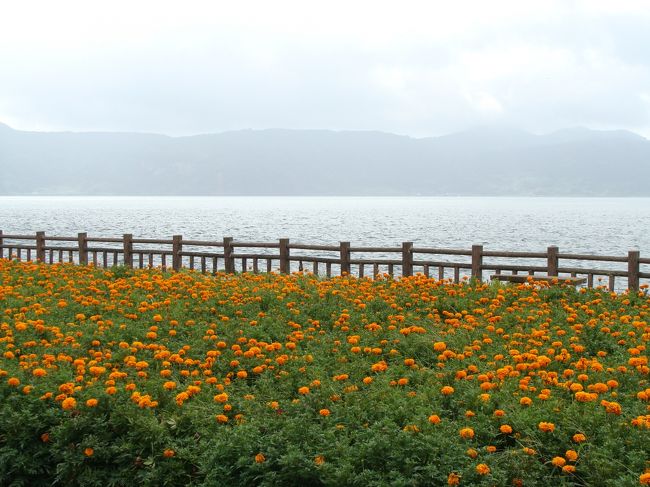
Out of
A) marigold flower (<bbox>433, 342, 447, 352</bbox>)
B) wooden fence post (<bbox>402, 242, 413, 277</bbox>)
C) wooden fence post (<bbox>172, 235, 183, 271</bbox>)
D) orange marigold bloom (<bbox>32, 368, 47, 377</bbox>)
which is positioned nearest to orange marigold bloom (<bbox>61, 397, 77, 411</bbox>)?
orange marigold bloom (<bbox>32, 368, 47, 377</bbox>)

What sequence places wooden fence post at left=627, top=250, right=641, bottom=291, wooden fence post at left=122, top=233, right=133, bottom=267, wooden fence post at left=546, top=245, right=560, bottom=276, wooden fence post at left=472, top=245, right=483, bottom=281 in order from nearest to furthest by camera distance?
wooden fence post at left=627, top=250, right=641, bottom=291
wooden fence post at left=546, top=245, right=560, bottom=276
wooden fence post at left=472, top=245, right=483, bottom=281
wooden fence post at left=122, top=233, right=133, bottom=267

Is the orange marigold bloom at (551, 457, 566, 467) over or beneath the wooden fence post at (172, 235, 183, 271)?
beneath

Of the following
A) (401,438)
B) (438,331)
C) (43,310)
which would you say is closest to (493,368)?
(438,331)

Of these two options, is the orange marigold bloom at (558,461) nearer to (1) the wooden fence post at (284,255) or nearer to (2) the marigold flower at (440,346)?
(2) the marigold flower at (440,346)

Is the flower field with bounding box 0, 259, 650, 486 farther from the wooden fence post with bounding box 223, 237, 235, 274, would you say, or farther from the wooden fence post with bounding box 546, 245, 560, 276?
the wooden fence post with bounding box 223, 237, 235, 274

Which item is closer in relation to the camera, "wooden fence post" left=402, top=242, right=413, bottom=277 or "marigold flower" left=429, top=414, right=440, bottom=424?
"marigold flower" left=429, top=414, right=440, bottom=424

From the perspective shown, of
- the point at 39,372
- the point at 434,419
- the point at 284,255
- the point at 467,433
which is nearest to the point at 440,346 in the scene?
the point at 434,419

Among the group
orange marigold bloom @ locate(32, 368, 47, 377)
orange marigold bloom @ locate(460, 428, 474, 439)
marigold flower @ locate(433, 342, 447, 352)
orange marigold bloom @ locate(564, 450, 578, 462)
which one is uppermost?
marigold flower @ locate(433, 342, 447, 352)

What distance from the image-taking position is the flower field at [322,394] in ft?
15.9

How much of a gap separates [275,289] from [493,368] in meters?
4.69

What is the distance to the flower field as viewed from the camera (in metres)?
4.83

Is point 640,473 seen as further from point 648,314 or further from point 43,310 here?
point 43,310

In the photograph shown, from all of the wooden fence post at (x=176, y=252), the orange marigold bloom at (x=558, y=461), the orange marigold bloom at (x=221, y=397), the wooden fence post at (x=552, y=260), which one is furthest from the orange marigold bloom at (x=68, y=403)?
the wooden fence post at (x=176, y=252)

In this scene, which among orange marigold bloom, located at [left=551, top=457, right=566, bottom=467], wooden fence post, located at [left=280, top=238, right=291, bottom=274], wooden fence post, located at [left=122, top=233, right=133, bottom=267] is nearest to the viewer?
orange marigold bloom, located at [left=551, top=457, right=566, bottom=467]
